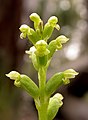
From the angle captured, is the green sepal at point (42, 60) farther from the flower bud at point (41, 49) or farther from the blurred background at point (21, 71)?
the blurred background at point (21, 71)

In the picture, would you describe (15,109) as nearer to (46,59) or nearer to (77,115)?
(77,115)

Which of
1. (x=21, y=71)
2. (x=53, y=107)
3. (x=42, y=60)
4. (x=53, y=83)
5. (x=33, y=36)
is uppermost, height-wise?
(x=21, y=71)

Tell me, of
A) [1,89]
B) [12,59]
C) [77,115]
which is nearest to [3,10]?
[12,59]

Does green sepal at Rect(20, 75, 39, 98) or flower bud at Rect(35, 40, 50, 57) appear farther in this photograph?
green sepal at Rect(20, 75, 39, 98)

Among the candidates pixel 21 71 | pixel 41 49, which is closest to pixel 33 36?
pixel 41 49

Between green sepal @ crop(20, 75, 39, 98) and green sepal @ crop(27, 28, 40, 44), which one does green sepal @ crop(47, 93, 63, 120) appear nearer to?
green sepal @ crop(20, 75, 39, 98)

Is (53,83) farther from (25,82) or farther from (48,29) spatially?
(48,29)

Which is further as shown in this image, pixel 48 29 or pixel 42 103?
pixel 48 29

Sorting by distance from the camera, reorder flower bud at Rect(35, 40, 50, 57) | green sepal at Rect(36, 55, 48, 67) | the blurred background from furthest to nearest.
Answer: the blurred background → green sepal at Rect(36, 55, 48, 67) → flower bud at Rect(35, 40, 50, 57)

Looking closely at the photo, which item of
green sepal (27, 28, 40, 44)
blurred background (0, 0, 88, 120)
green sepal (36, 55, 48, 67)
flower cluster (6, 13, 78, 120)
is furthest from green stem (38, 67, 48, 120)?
blurred background (0, 0, 88, 120)
